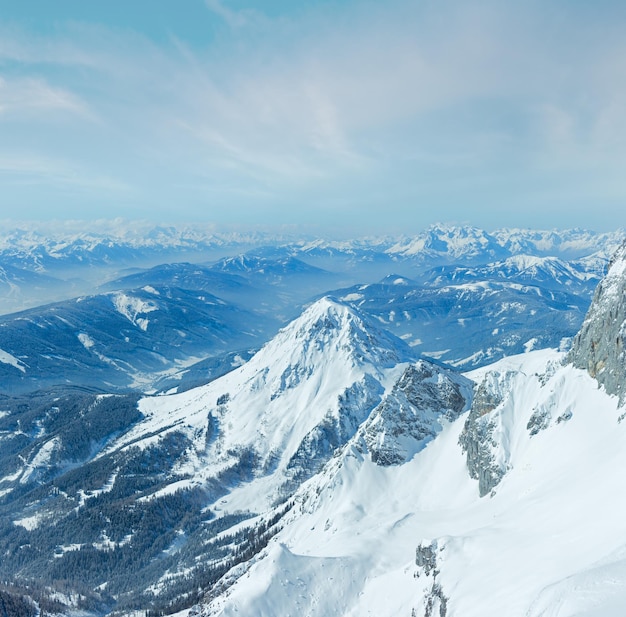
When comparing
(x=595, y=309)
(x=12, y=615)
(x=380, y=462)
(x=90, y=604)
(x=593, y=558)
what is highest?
(x=595, y=309)

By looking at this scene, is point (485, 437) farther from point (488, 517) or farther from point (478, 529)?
point (478, 529)

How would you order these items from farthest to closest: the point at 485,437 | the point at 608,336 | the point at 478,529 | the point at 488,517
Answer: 1. the point at 485,437
2. the point at 608,336
3. the point at 488,517
4. the point at 478,529

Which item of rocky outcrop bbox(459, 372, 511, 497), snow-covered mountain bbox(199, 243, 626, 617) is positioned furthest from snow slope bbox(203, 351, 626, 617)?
rocky outcrop bbox(459, 372, 511, 497)

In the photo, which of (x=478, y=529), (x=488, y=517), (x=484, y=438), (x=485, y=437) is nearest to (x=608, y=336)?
(x=485, y=437)

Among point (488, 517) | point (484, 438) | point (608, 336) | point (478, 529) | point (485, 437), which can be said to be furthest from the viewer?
point (484, 438)

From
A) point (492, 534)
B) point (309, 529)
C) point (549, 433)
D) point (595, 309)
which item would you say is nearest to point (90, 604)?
point (309, 529)

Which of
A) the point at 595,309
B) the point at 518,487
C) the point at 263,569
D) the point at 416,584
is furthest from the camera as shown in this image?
the point at 595,309

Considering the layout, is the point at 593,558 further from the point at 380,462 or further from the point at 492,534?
the point at 380,462
